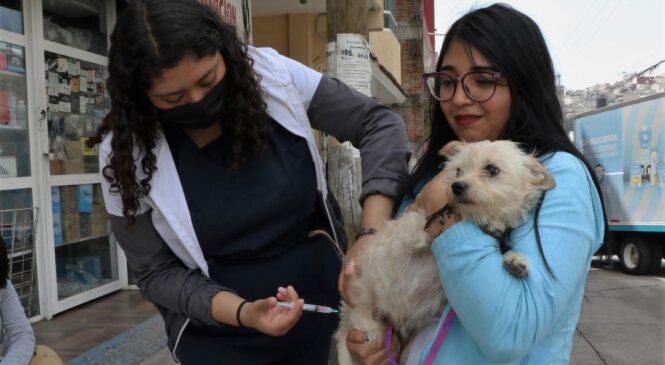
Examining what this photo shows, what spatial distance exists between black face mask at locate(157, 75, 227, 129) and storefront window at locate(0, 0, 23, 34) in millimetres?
4590

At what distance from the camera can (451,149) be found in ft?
6.09

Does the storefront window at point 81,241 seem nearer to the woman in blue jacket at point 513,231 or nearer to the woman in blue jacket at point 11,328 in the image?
the woman in blue jacket at point 11,328

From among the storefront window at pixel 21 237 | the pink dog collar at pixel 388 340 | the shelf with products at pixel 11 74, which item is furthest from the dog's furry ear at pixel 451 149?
the shelf with products at pixel 11 74

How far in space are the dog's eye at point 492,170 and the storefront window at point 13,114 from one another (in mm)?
5185

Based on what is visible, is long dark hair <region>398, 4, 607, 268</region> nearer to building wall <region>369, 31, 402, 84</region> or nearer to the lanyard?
the lanyard

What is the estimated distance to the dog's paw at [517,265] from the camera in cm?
134

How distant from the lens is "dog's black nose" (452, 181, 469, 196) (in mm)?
1616

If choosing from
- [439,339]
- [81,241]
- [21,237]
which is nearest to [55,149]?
[21,237]

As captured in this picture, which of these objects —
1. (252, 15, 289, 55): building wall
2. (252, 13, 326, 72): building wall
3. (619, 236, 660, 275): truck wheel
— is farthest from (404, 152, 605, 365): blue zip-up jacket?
(619, 236, 660, 275): truck wheel

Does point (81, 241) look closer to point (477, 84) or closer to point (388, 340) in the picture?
point (388, 340)

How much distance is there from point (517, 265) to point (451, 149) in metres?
0.61

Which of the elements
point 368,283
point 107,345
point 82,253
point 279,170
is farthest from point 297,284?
point 82,253

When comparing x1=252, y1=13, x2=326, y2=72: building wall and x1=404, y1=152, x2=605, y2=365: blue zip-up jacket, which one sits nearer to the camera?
x1=404, y1=152, x2=605, y2=365: blue zip-up jacket

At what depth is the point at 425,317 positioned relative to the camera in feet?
5.87
